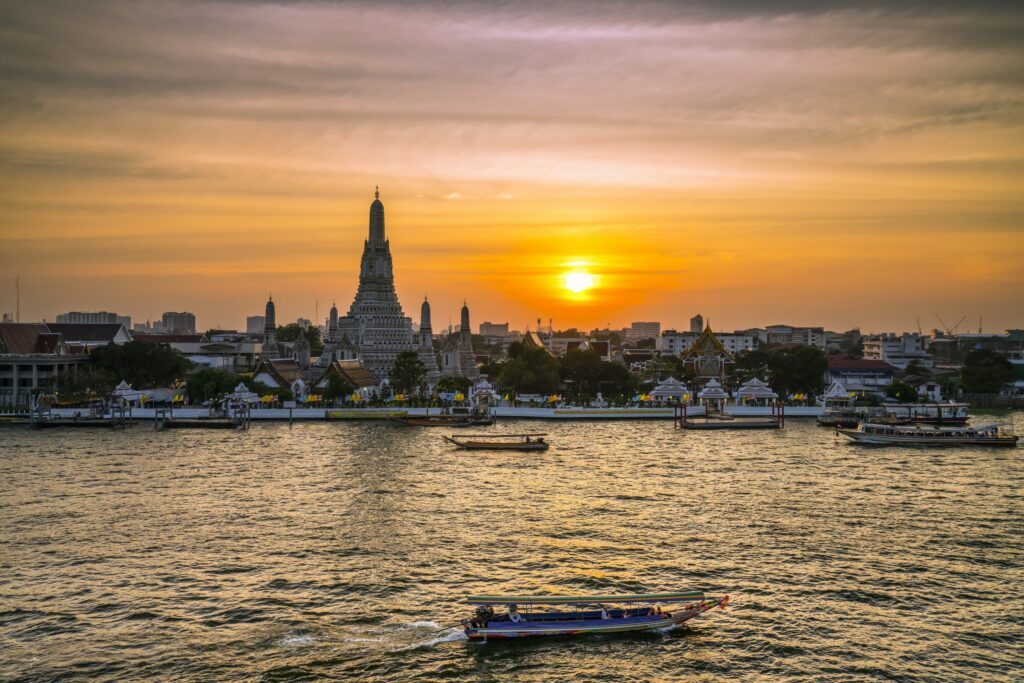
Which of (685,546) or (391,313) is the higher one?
(391,313)

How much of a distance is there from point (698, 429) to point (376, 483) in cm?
3850

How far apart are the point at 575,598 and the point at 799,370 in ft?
249

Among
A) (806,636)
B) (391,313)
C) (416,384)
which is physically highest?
(391,313)

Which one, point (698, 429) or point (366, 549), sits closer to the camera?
point (366, 549)

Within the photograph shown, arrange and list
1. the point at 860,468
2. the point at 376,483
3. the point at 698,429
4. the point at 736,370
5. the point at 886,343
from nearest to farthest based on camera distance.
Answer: the point at 376,483
the point at 860,468
the point at 698,429
the point at 736,370
the point at 886,343

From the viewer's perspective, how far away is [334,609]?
29.2m

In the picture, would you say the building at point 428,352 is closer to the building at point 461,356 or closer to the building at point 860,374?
the building at point 461,356

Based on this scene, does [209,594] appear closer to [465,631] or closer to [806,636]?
[465,631]

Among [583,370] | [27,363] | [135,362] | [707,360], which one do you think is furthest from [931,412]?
[27,363]

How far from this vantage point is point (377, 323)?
124 meters

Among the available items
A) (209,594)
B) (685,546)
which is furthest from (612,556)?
(209,594)

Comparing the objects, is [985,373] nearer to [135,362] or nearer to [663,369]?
[663,369]

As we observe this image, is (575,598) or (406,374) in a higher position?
(406,374)

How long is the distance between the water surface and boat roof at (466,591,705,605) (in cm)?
99
